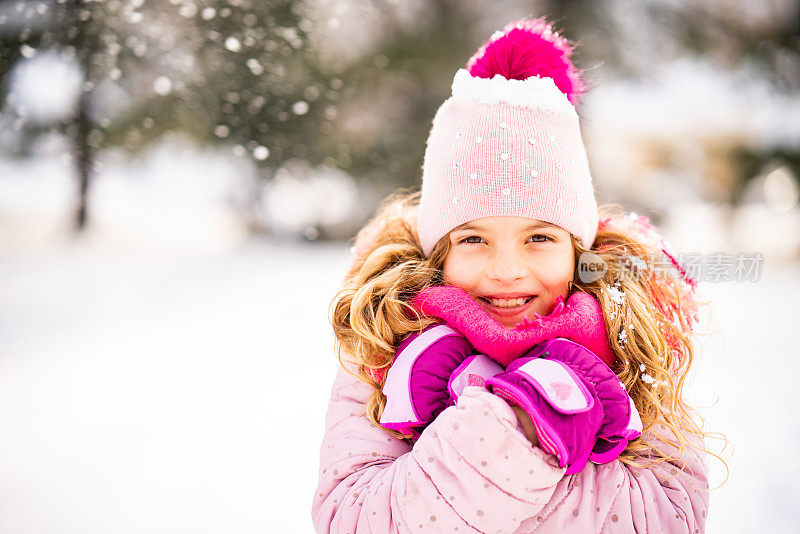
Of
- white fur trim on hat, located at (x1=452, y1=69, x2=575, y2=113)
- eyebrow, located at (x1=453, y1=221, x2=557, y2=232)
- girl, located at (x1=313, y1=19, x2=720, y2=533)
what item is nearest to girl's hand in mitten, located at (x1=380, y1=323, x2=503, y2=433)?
girl, located at (x1=313, y1=19, x2=720, y2=533)

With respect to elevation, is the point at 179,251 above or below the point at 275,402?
above

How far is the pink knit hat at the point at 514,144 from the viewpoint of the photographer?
3.76 feet

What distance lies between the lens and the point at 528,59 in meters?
1.22

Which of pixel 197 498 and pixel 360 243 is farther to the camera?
pixel 197 498

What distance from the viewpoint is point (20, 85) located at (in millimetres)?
3006

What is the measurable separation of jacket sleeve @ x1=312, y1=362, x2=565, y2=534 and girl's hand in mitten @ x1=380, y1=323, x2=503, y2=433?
8cm

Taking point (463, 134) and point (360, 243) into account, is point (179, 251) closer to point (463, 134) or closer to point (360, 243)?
point (360, 243)

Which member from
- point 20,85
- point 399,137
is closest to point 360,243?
point 20,85

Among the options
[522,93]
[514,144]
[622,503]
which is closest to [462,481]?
[622,503]

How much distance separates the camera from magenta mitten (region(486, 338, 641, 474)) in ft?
2.60

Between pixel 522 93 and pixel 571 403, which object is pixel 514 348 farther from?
pixel 522 93

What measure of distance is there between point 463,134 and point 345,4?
2973 millimetres

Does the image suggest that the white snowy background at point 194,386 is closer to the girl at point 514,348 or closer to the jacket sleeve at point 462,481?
the girl at point 514,348

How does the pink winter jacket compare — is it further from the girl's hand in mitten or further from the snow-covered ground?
the snow-covered ground
